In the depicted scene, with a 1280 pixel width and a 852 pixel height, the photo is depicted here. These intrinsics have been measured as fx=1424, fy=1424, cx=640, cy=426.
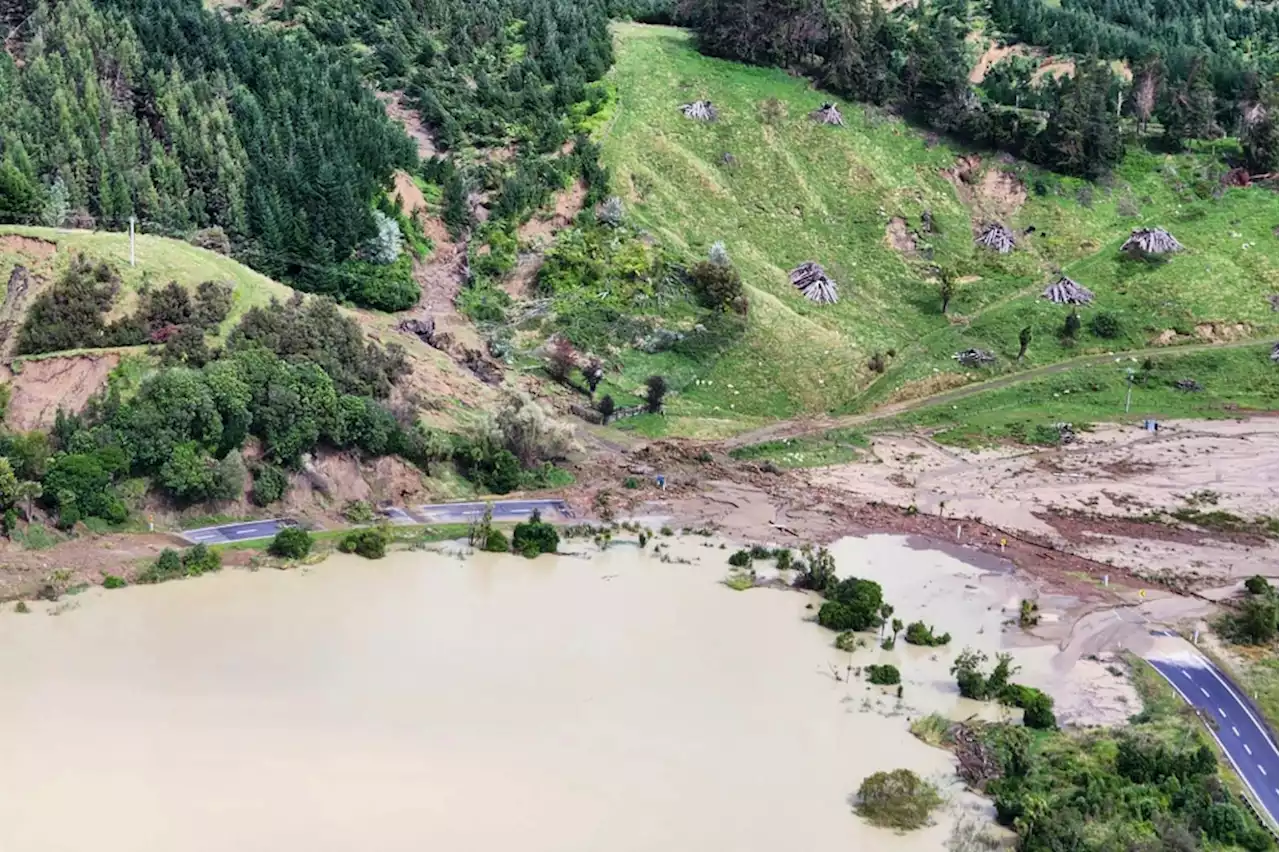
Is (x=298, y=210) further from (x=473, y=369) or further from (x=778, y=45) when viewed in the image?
(x=778, y=45)

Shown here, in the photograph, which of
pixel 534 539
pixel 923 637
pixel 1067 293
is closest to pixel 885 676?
pixel 923 637

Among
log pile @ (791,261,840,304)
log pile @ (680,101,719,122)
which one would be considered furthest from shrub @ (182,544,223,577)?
log pile @ (680,101,719,122)

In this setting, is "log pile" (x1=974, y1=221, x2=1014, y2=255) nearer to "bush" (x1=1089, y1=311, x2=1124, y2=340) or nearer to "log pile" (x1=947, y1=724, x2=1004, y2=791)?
"bush" (x1=1089, y1=311, x2=1124, y2=340)

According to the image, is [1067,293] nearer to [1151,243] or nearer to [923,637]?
[1151,243]

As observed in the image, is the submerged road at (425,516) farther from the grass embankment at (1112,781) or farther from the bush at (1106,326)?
the bush at (1106,326)

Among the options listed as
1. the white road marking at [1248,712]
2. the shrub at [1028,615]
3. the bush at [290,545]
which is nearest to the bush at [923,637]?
the shrub at [1028,615]

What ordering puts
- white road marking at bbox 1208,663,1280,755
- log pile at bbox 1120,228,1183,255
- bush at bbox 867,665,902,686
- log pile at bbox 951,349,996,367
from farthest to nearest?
log pile at bbox 1120,228,1183,255
log pile at bbox 951,349,996,367
bush at bbox 867,665,902,686
white road marking at bbox 1208,663,1280,755
